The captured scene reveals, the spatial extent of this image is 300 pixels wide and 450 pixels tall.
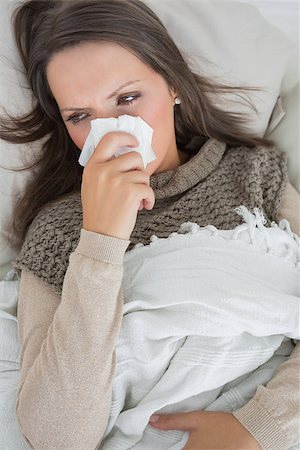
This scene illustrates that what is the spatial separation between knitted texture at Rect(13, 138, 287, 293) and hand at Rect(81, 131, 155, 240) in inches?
8.0

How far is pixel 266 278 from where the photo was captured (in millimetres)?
1245

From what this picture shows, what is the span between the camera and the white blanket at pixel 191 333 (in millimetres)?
1138

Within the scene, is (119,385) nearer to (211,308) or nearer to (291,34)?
(211,308)

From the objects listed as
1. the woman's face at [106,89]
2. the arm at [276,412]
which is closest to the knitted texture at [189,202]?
the woman's face at [106,89]

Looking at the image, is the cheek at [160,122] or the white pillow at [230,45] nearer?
the cheek at [160,122]

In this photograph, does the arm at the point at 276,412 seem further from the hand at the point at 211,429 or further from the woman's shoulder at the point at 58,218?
the woman's shoulder at the point at 58,218

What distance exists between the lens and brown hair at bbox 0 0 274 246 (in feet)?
4.08

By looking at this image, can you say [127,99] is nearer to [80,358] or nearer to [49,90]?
[49,90]

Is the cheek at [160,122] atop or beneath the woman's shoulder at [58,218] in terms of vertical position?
atop

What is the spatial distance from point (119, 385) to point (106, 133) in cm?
47

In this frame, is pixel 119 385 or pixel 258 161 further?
pixel 258 161

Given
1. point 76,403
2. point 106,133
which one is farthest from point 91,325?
point 106,133

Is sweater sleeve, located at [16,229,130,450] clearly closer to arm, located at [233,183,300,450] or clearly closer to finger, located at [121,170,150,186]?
finger, located at [121,170,150,186]

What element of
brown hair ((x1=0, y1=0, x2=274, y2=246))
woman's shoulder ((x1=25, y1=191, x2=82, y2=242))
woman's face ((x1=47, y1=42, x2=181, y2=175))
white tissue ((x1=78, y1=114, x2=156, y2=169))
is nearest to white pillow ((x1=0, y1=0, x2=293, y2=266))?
brown hair ((x1=0, y1=0, x2=274, y2=246))
